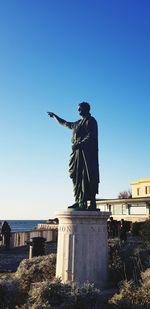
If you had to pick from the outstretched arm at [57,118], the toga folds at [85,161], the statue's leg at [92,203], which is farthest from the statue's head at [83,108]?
the statue's leg at [92,203]

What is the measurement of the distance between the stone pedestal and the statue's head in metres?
2.62

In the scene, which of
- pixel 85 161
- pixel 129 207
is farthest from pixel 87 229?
pixel 129 207

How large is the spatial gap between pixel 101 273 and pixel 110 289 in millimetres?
394

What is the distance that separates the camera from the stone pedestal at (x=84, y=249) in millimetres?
8406

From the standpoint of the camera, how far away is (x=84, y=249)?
8.44 metres

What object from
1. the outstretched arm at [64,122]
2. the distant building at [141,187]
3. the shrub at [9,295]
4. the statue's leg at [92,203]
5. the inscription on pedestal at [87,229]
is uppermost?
the distant building at [141,187]

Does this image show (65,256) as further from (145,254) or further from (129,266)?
(145,254)

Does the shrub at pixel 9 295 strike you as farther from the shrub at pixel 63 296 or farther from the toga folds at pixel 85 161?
the toga folds at pixel 85 161

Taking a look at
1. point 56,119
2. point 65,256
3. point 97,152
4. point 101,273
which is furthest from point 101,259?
point 56,119

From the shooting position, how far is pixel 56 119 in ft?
A: 33.4

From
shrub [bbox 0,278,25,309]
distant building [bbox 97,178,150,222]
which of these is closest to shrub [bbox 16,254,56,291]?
shrub [bbox 0,278,25,309]

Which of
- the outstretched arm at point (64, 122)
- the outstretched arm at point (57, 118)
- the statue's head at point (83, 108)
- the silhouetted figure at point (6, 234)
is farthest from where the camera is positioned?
the silhouetted figure at point (6, 234)

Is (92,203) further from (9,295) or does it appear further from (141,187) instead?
(141,187)

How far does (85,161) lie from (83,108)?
1423 millimetres
